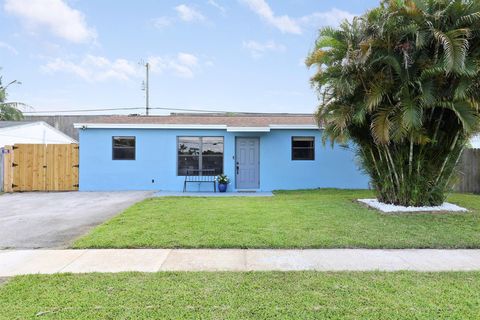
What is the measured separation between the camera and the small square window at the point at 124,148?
1274 cm

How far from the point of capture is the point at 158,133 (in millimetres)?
12742

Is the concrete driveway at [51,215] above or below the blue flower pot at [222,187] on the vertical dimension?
below

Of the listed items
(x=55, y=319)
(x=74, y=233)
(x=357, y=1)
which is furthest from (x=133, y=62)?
(x=55, y=319)

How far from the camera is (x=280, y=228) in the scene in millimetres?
5949

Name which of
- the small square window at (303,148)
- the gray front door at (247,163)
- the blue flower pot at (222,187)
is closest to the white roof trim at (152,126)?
the gray front door at (247,163)

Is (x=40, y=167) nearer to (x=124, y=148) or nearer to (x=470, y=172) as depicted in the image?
(x=124, y=148)

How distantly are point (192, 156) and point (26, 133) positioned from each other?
416 inches

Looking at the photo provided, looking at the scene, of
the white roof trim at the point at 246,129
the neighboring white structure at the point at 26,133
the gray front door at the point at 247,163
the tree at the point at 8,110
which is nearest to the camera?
the white roof trim at the point at 246,129

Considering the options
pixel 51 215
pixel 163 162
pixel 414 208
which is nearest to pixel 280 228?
pixel 414 208

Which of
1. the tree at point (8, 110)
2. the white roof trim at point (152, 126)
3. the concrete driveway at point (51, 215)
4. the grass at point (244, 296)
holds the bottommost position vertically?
the grass at point (244, 296)

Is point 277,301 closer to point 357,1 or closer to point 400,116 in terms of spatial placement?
point 400,116

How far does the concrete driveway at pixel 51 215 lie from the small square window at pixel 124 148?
5.70ft

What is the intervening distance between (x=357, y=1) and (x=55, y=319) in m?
12.9

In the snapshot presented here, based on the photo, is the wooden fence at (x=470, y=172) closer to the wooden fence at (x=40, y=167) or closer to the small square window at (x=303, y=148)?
the small square window at (x=303, y=148)
